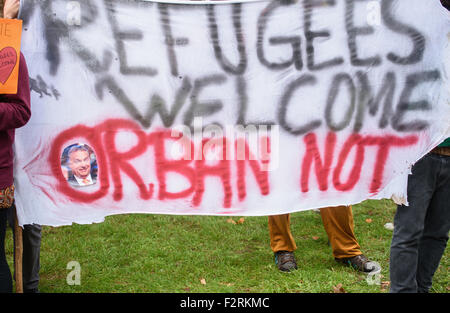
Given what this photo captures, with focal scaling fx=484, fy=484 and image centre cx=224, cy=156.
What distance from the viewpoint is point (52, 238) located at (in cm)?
462

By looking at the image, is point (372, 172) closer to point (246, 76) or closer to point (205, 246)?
point (246, 76)

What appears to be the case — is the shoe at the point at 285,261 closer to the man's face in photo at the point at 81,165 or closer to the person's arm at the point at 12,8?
the man's face in photo at the point at 81,165

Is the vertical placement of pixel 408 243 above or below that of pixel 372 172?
below

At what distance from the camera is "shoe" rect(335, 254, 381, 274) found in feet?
12.2

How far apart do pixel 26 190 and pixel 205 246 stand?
1.80m

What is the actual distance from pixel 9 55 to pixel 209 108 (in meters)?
1.19

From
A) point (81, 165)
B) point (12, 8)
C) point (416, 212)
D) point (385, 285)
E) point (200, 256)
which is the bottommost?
point (385, 285)

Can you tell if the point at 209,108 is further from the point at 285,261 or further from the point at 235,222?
the point at 235,222

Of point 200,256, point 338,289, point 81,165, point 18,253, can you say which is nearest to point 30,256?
point 18,253

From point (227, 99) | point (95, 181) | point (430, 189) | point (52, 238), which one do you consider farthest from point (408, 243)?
point (52, 238)

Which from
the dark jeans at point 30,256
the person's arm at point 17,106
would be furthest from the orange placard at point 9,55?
the dark jeans at point 30,256

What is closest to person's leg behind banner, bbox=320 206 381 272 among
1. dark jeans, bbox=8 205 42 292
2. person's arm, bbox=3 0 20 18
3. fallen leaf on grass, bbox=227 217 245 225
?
fallen leaf on grass, bbox=227 217 245 225

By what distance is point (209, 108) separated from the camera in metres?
3.10

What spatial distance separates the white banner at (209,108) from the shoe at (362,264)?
35.3 inches
